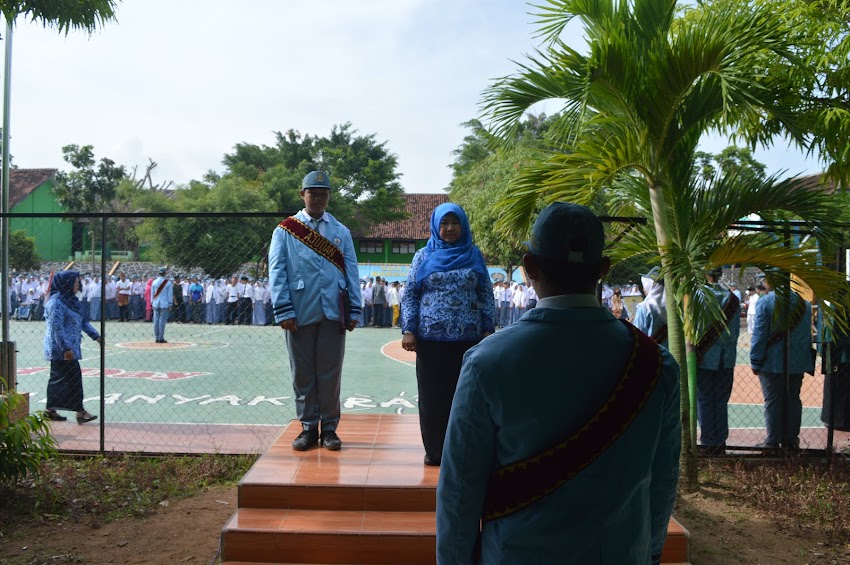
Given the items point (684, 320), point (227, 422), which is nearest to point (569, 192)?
point (684, 320)

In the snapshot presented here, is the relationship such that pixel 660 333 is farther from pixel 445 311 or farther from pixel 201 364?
pixel 201 364

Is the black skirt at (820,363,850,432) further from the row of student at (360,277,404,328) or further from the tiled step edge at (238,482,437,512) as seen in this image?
the row of student at (360,277,404,328)

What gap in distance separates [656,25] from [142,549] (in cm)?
504

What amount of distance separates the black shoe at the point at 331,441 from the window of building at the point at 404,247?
38.6 metres

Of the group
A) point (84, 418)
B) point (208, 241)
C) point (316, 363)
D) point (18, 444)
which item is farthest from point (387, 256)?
point (18, 444)

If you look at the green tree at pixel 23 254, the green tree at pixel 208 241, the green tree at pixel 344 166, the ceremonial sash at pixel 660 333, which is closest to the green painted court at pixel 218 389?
the green tree at pixel 208 241

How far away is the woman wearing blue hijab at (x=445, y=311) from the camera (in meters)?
4.41

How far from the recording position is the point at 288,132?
41281 millimetres

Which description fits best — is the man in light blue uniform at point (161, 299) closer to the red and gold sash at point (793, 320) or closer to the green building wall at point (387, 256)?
the red and gold sash at point (793, 320)

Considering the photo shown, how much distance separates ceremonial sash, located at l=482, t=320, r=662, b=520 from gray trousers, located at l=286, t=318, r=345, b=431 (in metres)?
3.30

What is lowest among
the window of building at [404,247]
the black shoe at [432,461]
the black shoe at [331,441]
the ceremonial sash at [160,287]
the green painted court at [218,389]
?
the green painted court at [218,389]

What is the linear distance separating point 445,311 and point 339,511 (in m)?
1.42

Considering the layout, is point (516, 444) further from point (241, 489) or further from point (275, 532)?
point (241, 489)

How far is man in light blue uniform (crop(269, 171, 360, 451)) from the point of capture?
4.87 meters
